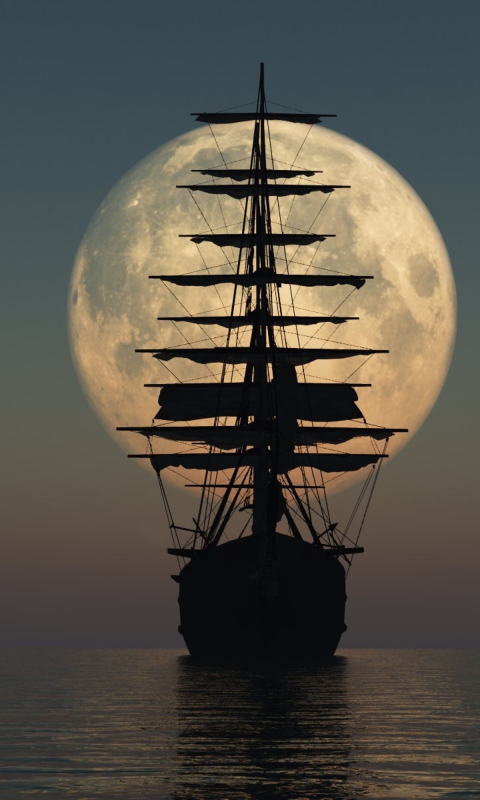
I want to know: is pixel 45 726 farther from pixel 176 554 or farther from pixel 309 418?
pixel 309 418

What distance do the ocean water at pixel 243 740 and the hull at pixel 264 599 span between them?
585 centimetres

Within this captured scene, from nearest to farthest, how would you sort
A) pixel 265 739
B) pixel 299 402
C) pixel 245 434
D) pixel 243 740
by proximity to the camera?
pixel 243 740
pixel 265 739
pixel 245 434
pixel 299 402

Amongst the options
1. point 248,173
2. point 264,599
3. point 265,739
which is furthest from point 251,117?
point 265,739

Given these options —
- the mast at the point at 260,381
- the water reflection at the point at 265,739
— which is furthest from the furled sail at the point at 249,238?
the water reflection at the point at 265,739

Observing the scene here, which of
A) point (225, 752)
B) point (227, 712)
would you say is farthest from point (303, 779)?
point (227, 712)

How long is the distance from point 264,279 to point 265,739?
2013 inches

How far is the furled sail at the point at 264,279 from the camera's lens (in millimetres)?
91938

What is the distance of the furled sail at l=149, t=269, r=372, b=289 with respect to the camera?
91.9 metres

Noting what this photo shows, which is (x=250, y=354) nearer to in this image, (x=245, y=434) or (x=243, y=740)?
(x=245, y=434)

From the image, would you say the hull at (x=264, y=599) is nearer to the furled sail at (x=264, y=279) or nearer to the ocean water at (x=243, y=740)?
the ocean water at (x=243, y=740)

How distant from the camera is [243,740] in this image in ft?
142

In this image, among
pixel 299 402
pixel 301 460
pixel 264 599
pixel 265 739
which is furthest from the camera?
pixel 299 402

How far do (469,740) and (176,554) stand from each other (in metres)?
43.2

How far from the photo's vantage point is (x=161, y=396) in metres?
101
